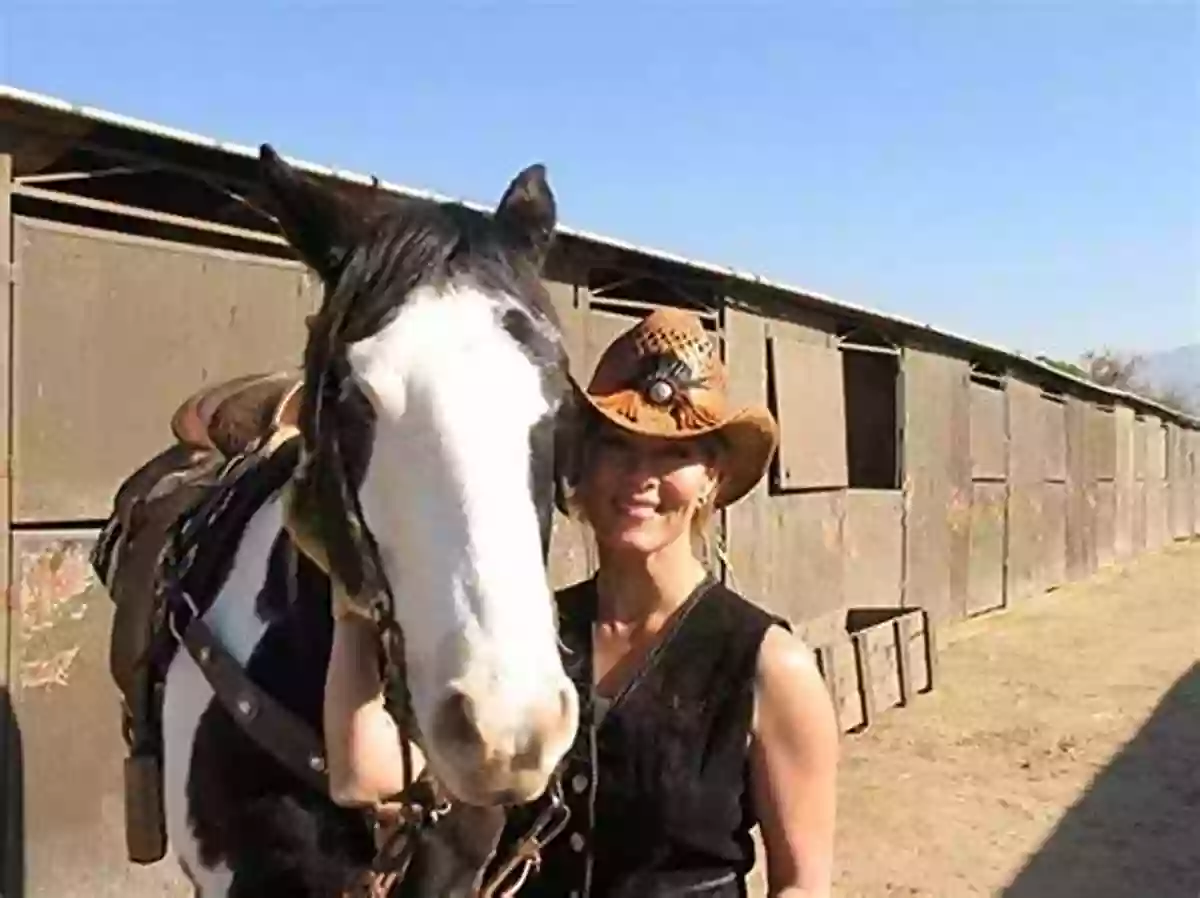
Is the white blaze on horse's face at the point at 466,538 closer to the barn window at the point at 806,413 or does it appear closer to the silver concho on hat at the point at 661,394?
the silver concho on hat at the point at 661,394

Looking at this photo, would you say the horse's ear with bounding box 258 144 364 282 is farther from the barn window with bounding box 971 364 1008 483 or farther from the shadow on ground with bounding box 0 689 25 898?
the barn window with bounding box 971 364 1008 483

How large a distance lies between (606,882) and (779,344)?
7.65 meters

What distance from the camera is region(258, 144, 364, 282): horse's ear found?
1846 mm

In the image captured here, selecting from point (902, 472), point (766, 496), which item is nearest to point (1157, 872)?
point (766, 496)

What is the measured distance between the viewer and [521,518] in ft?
5.10

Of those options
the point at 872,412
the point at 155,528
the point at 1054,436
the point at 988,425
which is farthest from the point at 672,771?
the point at 1054,436

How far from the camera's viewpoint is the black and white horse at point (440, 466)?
1.48m

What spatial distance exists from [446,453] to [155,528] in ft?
6.96

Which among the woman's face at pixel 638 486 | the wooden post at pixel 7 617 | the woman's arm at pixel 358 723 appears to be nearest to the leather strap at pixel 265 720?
the woman's arm at pixel 358 723

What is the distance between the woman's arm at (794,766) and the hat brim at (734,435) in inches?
10.6

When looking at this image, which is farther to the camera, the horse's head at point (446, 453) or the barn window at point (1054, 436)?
the barn window at point (1054, 436)

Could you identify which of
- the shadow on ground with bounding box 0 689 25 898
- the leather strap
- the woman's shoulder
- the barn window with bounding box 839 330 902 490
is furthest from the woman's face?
the barn window with bounding box 839 330 902 490

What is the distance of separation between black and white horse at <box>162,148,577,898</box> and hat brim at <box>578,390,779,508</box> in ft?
0.46

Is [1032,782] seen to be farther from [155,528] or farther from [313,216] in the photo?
[313,216]
